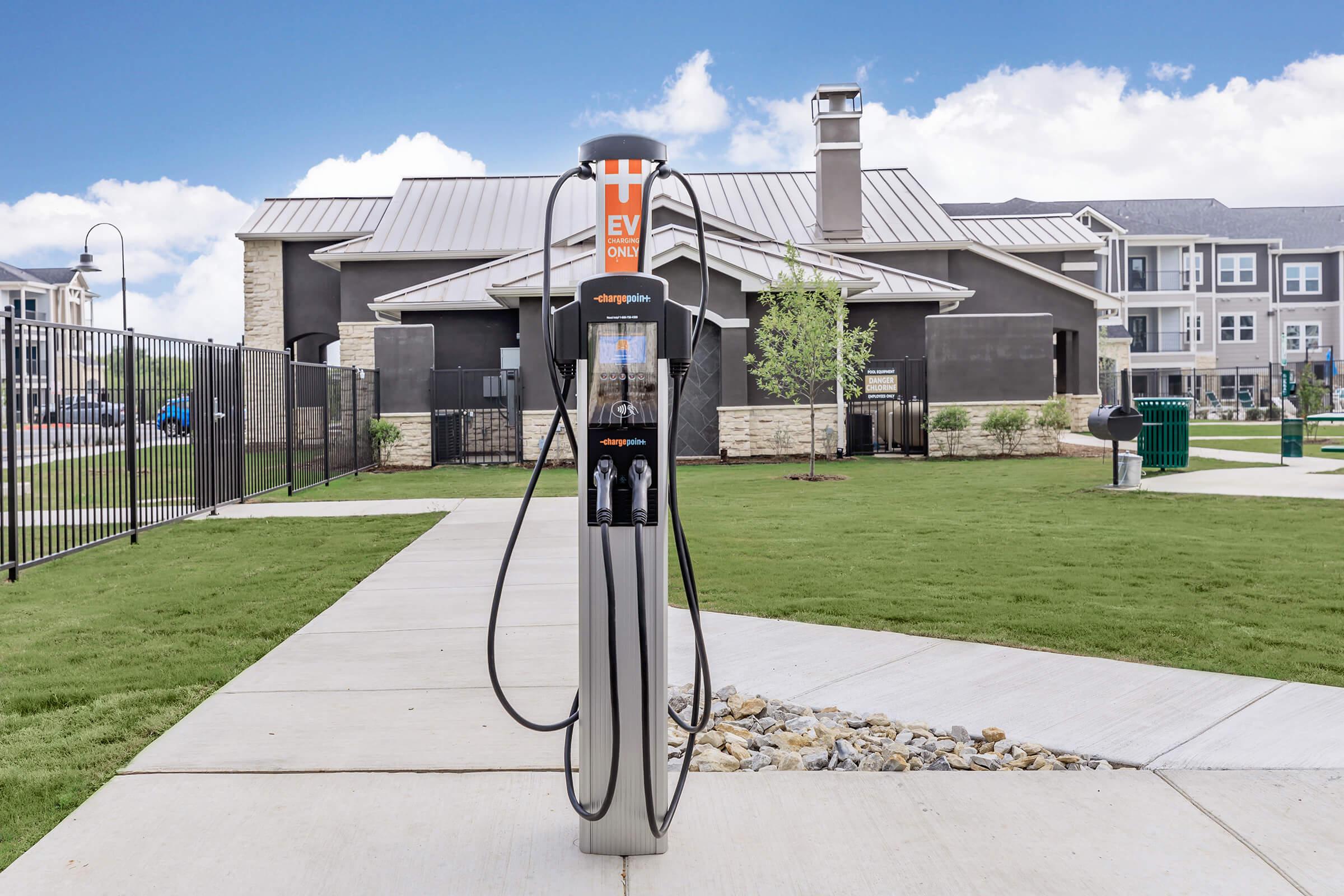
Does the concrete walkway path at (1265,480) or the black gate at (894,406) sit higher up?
the black gate at (894,406)

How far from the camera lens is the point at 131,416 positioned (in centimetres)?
1104

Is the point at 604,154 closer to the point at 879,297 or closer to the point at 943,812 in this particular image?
the point at 943,812

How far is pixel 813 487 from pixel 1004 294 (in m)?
16.6

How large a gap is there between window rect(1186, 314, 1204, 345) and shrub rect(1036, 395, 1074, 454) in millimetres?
36718

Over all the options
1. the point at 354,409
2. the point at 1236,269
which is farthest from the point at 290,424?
the point at 1236,269

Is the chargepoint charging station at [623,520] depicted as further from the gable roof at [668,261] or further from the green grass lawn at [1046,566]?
the gable roof at [668,261]

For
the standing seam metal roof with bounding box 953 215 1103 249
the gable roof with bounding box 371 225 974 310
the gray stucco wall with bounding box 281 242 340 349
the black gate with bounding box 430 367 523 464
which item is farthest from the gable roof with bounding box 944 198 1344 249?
the black gate with bounding box 430 367 523 464

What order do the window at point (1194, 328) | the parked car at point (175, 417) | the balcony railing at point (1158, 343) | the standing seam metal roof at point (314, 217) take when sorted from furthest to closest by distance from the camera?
the window at point (1194, 328)
the balcony railing at point (1158, 343)
the standing seam metal roof at point (314, 217)
the parked car at point (175, 417)

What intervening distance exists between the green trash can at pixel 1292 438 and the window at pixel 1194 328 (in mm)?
38720

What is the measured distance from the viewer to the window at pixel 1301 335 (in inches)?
2424

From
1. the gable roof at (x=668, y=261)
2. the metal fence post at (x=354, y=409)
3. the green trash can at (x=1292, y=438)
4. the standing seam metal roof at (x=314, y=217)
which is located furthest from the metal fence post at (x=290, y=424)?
the green trash can at (x=1292, y=438)

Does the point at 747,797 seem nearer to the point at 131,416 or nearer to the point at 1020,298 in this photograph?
the point at 131,416

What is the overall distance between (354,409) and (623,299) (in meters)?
19.1

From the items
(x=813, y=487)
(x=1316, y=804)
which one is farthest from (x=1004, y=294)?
(x=1316, y=804)
